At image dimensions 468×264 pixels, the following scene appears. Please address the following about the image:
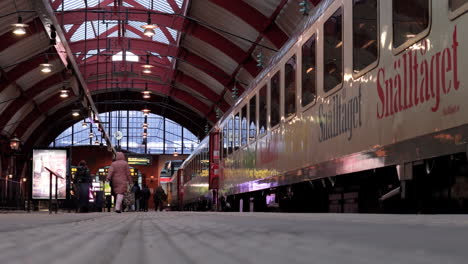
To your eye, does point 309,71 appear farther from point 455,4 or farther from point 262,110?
point 455,4

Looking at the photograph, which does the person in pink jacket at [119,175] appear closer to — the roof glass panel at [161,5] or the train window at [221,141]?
the train window at [221,141]

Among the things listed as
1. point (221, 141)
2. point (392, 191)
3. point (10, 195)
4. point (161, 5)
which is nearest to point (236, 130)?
point (221, 141)

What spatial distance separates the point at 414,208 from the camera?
696 cm

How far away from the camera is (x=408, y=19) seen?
571 cm

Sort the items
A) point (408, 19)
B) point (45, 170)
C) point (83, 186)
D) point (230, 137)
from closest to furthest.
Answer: point (408, 19) < point (230, 137) < point (83, 186) < point (45, 170)

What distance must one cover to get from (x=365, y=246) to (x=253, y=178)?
12346mm

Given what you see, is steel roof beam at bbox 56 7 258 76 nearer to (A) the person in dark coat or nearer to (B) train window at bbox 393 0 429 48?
(A) the person in dark coat

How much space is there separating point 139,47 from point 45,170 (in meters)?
17.0

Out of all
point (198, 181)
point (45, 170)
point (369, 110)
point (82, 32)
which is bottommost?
point (198, 181)

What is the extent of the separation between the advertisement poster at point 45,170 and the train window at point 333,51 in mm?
13114

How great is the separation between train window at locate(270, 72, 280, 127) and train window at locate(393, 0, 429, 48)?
16.7ft

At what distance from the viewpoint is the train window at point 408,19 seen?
535 centimetres

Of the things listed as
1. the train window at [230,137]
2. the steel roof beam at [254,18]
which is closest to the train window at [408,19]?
the train window at [230,137]

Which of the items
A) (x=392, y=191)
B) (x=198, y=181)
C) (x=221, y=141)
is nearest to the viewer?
(x=392, y=191)
